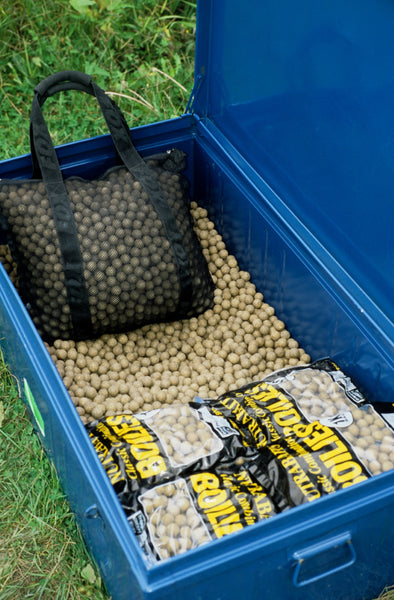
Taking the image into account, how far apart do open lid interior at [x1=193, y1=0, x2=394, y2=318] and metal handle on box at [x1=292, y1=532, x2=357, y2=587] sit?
2.15ft

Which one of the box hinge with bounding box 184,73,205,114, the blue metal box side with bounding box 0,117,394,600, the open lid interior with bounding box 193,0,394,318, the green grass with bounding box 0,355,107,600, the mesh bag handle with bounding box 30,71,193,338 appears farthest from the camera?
the box hinge with bounding box 184,73,205,114

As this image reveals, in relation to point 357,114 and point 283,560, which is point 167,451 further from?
point 357,114

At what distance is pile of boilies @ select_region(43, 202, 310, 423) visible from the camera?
7.43ft

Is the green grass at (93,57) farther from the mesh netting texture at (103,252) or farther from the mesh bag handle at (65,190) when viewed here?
the mesh netting texture at (103,252)

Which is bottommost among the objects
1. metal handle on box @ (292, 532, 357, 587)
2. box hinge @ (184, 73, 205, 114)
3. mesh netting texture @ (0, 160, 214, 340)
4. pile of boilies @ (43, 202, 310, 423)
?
pile of boilies @ (43, 202, 310, 423)

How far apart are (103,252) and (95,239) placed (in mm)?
45

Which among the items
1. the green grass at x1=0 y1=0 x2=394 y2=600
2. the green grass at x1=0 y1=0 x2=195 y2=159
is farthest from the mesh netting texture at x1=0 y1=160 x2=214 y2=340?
the green grass at x1=0 y1=0 x2=195 y2=159

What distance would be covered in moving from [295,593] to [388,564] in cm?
28

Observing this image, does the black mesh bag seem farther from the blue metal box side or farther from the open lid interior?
the open lid interior

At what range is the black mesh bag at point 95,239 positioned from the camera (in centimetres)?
225

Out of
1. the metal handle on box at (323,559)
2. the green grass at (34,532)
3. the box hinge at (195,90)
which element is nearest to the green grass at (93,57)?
the box hinge at (195,90)

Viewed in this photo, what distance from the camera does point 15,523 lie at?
2.10 meters

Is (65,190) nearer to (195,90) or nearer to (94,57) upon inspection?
(195,90)

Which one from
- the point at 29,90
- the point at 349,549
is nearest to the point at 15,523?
the point at 349,549
